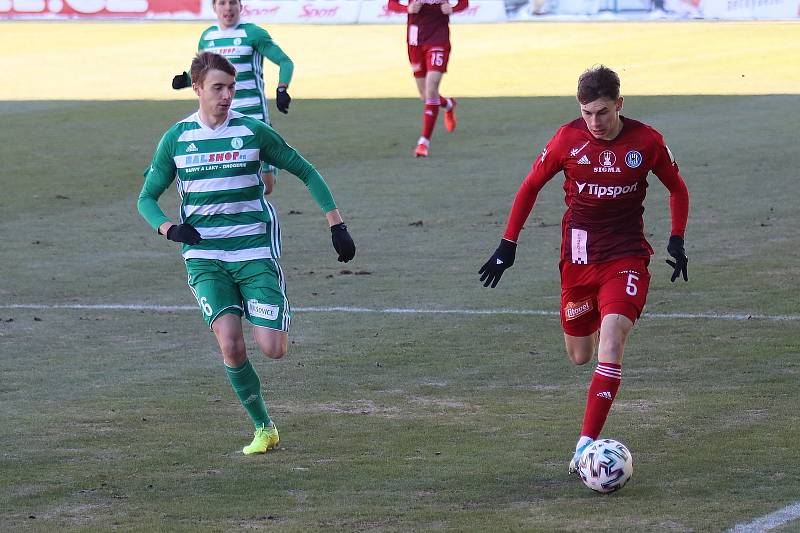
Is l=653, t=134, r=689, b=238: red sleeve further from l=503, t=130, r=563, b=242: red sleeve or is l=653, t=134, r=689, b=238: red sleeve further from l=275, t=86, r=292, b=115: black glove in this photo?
l=275, t=86, r=292, b=115: black glove

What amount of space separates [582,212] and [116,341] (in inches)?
153

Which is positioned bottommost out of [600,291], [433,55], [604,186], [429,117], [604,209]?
[600,291]

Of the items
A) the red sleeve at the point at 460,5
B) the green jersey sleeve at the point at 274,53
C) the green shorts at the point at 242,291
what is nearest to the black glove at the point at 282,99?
the green jersey sleeve at the point at 274,53

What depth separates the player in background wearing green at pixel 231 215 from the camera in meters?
7.38

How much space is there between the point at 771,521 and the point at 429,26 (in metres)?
13.8

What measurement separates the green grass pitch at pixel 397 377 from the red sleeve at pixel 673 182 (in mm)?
1046

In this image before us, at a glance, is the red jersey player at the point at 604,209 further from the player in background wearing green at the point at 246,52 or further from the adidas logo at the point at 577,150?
the player in background wearing green at the point at 246,52

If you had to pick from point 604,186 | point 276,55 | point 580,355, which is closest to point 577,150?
point 604,186

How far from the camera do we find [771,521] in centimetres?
605

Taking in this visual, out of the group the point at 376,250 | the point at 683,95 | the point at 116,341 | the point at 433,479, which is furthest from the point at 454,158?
the point at 433,479

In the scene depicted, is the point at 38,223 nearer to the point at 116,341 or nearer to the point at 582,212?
the point at 116,341

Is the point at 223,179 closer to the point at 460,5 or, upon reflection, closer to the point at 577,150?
the point at 577,150

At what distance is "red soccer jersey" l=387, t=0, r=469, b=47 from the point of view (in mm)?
19172

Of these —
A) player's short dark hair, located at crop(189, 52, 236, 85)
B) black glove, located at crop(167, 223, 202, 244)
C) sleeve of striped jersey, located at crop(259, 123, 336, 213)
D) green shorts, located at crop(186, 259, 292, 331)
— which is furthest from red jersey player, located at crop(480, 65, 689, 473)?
player's short dark hair, located at crop(189, 52, 236, 85)
